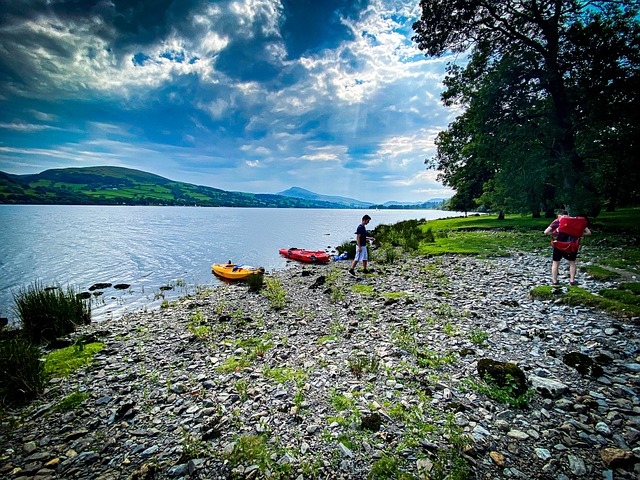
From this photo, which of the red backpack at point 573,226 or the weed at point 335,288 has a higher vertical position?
the red backpack at point 573,226

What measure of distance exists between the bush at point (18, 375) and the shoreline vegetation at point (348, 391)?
0.12 feet

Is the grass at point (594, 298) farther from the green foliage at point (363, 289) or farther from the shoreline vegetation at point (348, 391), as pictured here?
the green foliage at point (363, 289)

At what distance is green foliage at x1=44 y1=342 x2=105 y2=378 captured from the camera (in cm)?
782

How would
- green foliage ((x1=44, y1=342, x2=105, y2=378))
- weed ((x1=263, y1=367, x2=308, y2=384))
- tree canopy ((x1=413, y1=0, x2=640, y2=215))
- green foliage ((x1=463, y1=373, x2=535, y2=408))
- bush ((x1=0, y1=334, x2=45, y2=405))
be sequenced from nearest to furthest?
1. green foliage ((x1=463, y1=373, x2=535, y2=408))
2. bush ((x1=0, y1=334, x2=45, y2=405))
3. weed ((x1=263, y1=367, x2=308, y2=384))
4. green foliage ((x1=44, y1=342, x2=105, y2=378))
5. tree canopy ((x1=413, y1=0, x2=640, y2=215))

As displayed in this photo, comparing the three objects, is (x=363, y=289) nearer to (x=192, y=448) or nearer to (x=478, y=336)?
(x=478, y=336)

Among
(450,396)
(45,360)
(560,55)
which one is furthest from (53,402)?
(560,55)

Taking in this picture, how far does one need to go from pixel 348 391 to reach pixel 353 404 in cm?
46

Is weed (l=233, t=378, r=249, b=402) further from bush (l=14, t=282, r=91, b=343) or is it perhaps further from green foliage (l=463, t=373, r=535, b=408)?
bush (l=14, t=282, r=91, b=343)

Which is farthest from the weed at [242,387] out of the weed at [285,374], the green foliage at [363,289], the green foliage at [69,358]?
the green foliage at [363,289]

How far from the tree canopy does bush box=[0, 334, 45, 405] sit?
31029 millimetres

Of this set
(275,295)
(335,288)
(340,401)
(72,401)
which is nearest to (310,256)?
(335,288)

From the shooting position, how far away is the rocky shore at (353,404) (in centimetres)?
416

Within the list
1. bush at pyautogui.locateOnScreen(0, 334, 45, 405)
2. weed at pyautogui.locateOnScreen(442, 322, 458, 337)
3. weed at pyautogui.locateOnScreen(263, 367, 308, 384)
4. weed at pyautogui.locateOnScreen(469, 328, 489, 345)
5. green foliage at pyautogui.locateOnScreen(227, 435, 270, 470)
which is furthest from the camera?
weed at pyautogui.locateOnScreen(442, 322, 458, 337)

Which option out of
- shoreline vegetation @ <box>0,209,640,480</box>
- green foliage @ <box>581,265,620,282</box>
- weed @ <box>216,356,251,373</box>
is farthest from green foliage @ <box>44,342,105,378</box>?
green foliage @ <box>581,265,620,282</box>
